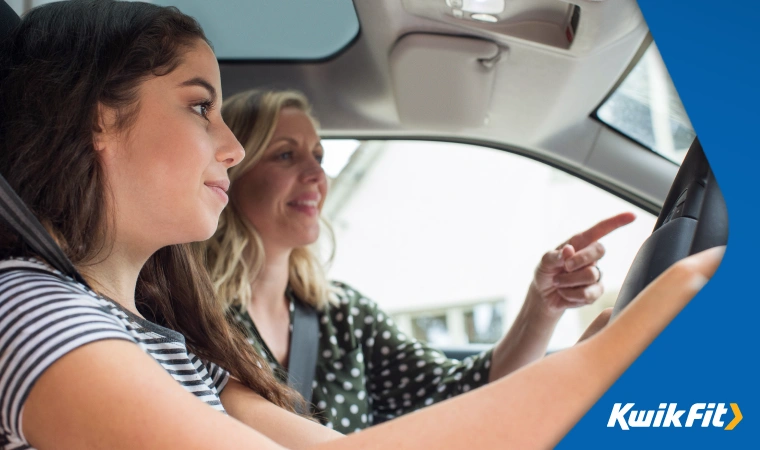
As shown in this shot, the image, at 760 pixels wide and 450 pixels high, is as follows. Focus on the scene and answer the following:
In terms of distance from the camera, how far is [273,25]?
153 cm

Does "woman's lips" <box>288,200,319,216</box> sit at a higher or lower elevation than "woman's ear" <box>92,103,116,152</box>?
lower

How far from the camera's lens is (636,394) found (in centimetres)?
65

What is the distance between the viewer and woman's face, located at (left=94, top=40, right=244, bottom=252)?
102 centimetres

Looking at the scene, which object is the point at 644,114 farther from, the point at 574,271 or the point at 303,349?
the point at 303,349

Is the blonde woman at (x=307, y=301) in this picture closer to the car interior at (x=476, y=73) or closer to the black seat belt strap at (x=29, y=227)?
the car interior at (x=476, y=73)

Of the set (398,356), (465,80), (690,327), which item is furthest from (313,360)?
(690,327)

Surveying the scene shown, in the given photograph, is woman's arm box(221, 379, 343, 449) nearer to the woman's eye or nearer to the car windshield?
the woman's eye

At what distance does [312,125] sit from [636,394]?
58.4 inches

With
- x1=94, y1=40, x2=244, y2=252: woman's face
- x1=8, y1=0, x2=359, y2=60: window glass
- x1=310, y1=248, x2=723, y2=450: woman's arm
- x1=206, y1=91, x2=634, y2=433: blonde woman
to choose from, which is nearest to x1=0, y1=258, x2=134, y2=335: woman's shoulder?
x1=94, y1=40, x2=244, y2=252: woman's face

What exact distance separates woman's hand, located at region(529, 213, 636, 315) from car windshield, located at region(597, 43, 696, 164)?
214mm

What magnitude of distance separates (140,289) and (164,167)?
0.29m

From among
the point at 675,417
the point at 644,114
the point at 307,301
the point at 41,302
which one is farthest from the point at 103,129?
the point at 644,114

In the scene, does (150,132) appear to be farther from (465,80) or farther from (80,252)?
(465,80)

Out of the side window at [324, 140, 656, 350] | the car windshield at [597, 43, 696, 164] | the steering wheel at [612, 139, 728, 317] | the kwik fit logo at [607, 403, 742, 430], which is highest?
the car windshield at [597, 43, 696, 164]
